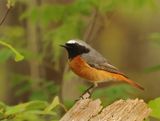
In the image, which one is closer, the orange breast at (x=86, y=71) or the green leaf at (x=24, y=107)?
the green leaf at (x=24, y=107)

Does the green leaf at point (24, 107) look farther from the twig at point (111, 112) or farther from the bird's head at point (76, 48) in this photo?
the bird's head at point (76, 48)

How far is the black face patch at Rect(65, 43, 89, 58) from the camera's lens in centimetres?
374

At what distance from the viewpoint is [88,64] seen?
3787 millimetres

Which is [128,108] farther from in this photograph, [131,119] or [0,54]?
[0,54]

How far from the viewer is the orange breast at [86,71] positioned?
373 centimetres

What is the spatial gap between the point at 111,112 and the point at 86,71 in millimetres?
964

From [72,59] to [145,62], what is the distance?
587 cm

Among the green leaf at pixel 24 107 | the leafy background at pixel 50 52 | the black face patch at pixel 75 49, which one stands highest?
the black face patch at pixel 75 49

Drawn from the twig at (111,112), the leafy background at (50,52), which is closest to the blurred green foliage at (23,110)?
the leafy background at (50,52)

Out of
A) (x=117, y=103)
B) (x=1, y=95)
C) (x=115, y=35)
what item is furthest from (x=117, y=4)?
(x=115, y=35)

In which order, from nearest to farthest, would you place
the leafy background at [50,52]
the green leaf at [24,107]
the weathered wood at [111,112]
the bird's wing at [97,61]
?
1. the weathered wood at [111,112]
2. the green leaf at [24,107]
3. the leafy background at [50,52]
4. the bird's wing at [97,61]

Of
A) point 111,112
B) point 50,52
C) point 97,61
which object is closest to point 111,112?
point 111,112

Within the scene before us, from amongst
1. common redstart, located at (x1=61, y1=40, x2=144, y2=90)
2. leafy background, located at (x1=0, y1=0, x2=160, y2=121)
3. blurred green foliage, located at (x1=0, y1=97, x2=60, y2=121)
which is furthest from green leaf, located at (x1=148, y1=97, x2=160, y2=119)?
common redstart, located at (x1=61, y1=40, x2=144, y2=90)

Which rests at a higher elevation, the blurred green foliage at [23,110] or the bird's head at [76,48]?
the bird's head at [76,48]
